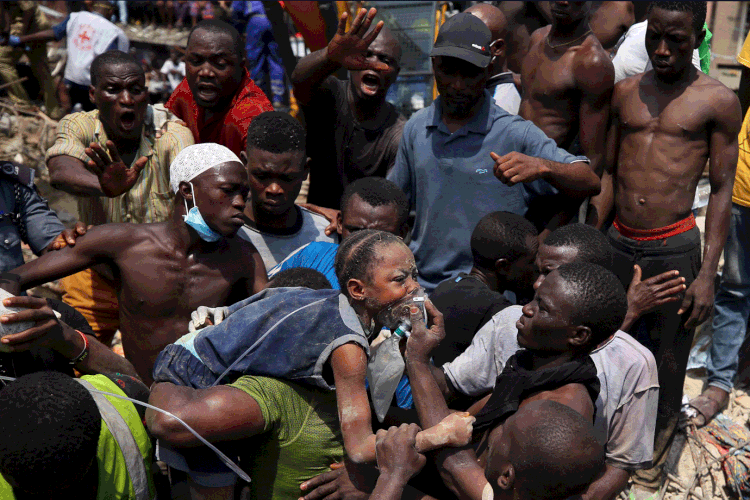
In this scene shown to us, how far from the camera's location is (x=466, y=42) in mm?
3570

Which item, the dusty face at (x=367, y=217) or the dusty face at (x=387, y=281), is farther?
the dusty face at (x=367, y=217)

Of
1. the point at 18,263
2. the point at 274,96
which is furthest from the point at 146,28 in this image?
the point at 18,263

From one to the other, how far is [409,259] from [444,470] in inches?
29.3

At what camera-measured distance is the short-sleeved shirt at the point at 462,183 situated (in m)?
3.66

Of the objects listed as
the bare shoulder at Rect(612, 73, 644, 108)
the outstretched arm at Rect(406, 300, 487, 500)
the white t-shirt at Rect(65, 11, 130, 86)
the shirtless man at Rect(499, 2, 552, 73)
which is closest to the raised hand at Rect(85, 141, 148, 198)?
the outstretched arm at Rect(406, 300, 487, 500)

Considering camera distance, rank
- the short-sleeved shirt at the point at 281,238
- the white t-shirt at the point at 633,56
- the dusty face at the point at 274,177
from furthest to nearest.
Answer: the white t-shirt at the point at 633,56 → the short-sleeved shirt at the point at 281,238 → the dusty face at the point at 274,177

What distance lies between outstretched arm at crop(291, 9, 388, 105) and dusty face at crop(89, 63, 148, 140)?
910mm

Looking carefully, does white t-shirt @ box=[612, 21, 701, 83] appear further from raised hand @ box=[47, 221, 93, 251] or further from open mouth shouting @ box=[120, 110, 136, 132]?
raised hand @ box=[47, 221, 93, 251]

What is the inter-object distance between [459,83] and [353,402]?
199cm

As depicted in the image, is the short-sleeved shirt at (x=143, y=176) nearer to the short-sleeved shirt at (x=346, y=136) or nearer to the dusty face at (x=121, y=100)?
the dusty face at (x=121, y=100)

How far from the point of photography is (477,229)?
10.9 feet

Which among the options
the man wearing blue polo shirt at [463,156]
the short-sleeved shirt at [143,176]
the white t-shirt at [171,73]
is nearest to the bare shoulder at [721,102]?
the man wearing blue polo shirt at [463,156]

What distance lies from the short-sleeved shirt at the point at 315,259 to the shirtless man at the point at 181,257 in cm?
13

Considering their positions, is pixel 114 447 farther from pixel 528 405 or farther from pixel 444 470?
pixel 528 405
